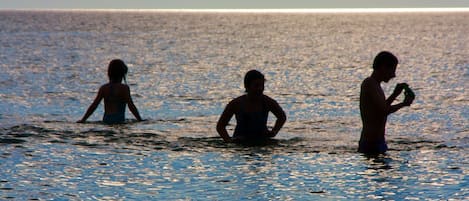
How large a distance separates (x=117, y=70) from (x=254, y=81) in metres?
3.81

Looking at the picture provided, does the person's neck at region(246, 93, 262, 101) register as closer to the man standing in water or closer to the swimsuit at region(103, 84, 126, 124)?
the man standing in water

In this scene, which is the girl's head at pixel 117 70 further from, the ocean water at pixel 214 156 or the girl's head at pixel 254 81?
the girl's head at pixel 254 81

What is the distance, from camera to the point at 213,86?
38031mm

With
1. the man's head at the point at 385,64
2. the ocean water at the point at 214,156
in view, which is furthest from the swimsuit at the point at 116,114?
the man's head at the point at 385,64

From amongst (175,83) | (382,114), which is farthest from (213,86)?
(382,114)

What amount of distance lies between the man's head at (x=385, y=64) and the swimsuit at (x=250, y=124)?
2280 mm

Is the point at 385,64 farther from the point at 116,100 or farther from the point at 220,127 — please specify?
the point at 116,100

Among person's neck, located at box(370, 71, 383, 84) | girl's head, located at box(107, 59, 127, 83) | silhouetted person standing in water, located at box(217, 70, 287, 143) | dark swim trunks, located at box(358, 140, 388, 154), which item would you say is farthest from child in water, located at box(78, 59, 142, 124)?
person's neck, located at box(370, 71, 383, 84)

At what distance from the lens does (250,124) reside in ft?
49.7

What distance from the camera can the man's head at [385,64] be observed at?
1329 cm

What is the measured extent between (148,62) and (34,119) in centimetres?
3899

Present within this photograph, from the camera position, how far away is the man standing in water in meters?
13.4

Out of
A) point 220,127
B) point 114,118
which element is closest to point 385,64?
point 220,127

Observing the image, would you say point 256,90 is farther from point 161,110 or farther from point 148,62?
point 148,62
